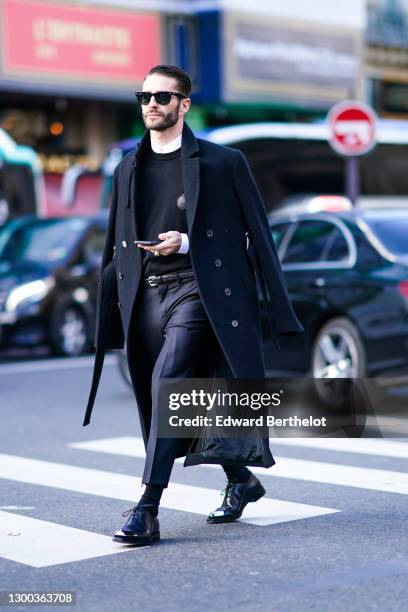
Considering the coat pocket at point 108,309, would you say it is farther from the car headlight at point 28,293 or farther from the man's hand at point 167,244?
the car headlight at point 28,293

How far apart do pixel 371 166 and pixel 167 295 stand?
2124 centimetres

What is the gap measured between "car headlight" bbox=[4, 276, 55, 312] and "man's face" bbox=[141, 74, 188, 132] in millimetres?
10764

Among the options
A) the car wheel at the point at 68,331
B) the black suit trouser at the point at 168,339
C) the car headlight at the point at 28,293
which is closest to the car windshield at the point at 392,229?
the black suit trouser at the point at 168,339

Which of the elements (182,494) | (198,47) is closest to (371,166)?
(198,47)

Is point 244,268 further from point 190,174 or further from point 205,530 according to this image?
point 205,530

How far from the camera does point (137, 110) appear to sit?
28.8 meters

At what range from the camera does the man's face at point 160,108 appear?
20.4 feet

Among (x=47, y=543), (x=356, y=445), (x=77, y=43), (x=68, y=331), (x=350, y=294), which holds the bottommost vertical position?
(x=68, y=331)

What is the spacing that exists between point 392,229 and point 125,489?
165 inches

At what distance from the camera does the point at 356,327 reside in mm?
10758

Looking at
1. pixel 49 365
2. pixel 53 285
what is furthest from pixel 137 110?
pixel 49 365

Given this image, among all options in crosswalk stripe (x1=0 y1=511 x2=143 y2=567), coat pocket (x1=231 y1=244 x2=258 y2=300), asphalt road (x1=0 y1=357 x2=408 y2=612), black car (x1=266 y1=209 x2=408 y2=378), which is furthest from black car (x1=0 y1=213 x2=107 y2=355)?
coat pocket (x1=231 y1=244 x2=258 y2=300)

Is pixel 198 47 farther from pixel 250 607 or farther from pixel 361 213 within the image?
pixel 250 607

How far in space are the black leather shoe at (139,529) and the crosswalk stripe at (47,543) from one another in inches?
1.8
